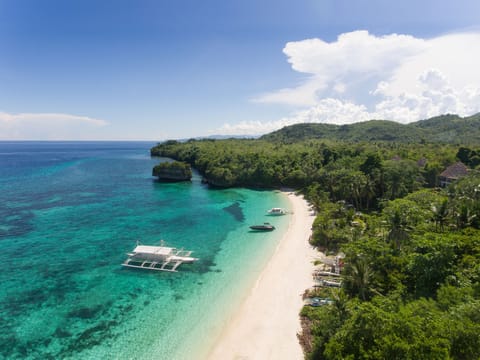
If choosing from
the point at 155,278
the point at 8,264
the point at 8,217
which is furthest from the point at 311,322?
the point at 8,217

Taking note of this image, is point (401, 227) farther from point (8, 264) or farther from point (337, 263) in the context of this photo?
point (8, 264)

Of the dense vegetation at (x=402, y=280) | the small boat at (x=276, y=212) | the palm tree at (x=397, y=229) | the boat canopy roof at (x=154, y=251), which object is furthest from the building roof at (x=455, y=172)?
the boat canopy roof at (x=154, y=251)

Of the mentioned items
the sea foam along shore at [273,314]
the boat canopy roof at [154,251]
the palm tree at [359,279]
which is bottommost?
the sea foam along shore at [273,314]

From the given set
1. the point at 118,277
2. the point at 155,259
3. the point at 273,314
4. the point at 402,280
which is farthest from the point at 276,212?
the point at 402,280

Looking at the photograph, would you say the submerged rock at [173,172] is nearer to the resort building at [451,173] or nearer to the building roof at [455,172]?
the resort building at [451,173]

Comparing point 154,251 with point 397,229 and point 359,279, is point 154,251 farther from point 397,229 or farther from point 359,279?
point 397,229

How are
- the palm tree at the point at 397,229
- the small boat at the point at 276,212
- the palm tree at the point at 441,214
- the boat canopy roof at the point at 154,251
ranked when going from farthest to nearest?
the small boat at the point at 276,212
the boat canopy roof at the point at 154,251
the palm tree at the point at 441,214
the palm tree at the point at 397,229
